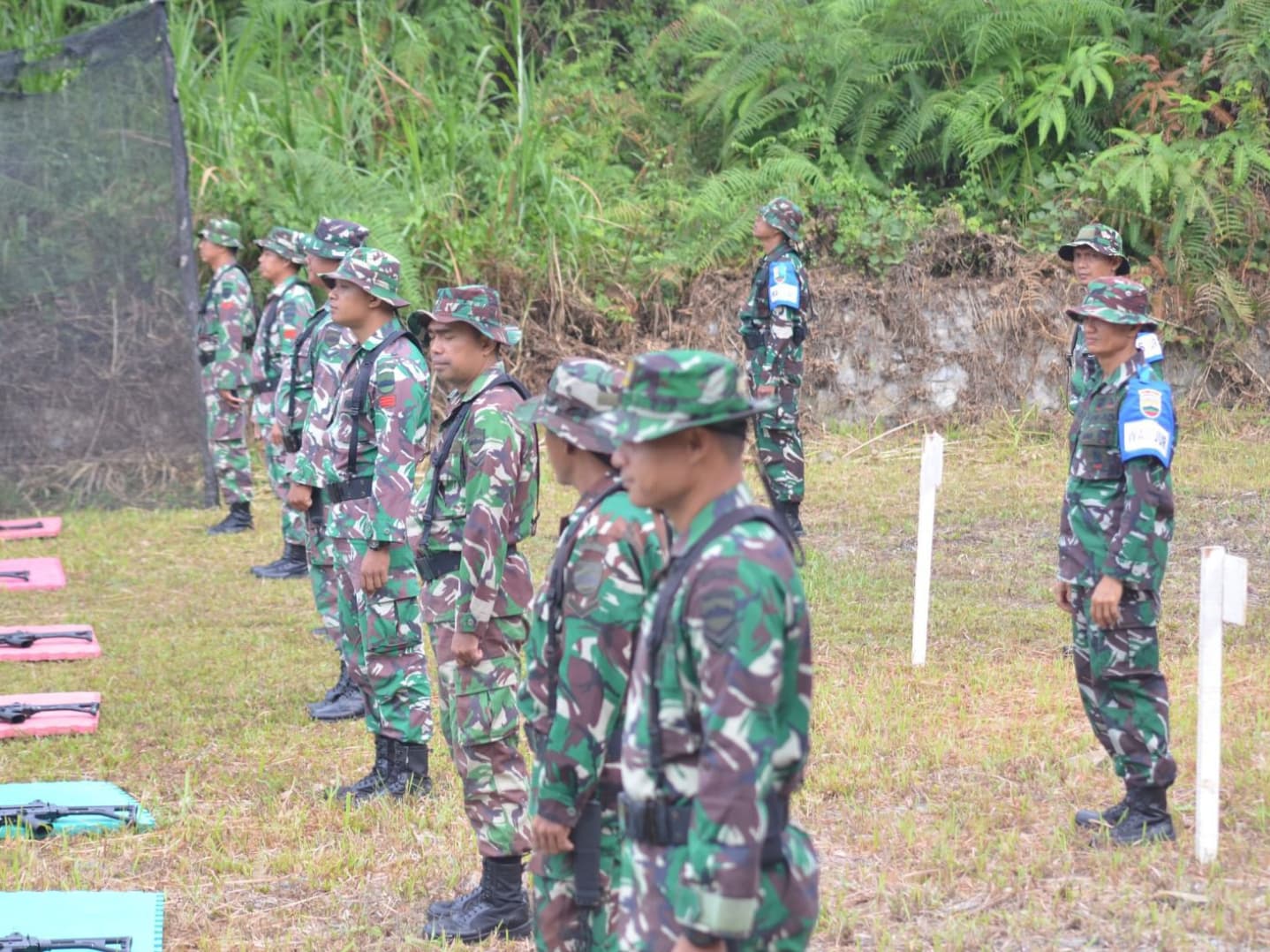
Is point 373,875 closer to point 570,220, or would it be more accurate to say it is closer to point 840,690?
point 840,690

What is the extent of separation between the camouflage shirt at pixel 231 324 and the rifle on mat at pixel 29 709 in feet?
13.8

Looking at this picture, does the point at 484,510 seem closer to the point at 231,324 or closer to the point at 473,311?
the point at 473,311

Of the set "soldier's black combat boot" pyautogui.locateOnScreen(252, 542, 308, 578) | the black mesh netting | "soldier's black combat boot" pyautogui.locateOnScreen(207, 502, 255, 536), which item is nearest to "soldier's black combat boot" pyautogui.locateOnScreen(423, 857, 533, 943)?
"soldier's black combat boot" pyautogui.locateOnScreen(252, 542, 308, 578)

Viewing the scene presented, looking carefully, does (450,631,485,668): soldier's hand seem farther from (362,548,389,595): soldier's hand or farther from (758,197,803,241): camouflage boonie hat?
(758,197,803,241): camouflage boonie hat

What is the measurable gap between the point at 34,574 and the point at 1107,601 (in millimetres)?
7637

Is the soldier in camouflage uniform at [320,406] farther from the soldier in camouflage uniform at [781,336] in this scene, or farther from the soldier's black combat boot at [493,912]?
the soldier in camouflage uniform at [781,336]

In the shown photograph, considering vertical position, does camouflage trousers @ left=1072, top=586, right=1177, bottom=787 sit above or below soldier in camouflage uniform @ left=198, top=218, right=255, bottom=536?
below

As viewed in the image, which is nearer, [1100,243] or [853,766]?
[853,766]

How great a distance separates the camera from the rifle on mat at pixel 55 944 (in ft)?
14.8

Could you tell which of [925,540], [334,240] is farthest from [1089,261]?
[334,240]

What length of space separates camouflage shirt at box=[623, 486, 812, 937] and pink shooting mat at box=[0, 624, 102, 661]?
21.1 feet

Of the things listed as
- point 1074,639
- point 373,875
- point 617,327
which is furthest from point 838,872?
point 617,327

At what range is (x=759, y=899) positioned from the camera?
2770mm

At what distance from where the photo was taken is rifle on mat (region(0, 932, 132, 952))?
4512 millimetres
